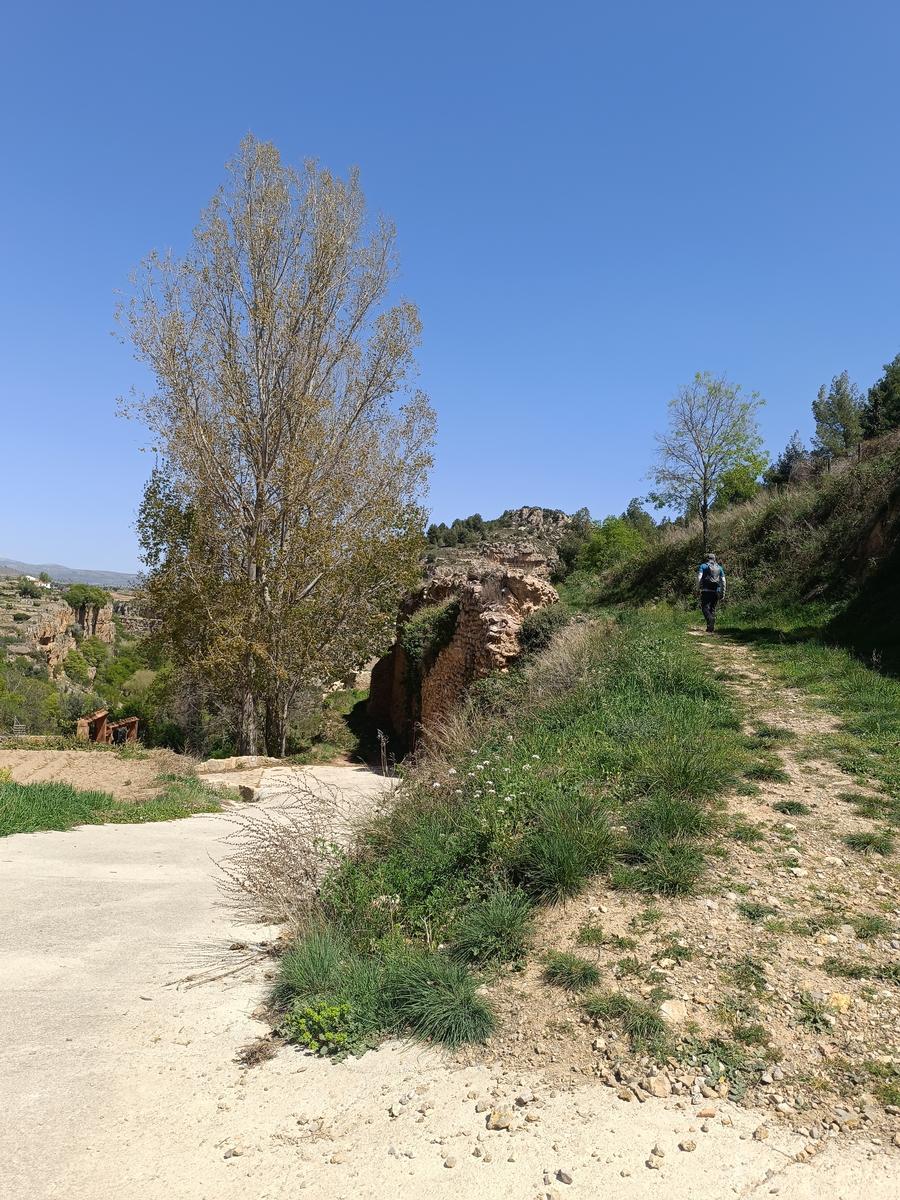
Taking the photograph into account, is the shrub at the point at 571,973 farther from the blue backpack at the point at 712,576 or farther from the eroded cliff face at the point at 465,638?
the blue backpack at the point at 712,576

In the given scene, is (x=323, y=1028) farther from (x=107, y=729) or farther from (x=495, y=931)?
(x=107, y=729)

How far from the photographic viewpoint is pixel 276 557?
17.1m

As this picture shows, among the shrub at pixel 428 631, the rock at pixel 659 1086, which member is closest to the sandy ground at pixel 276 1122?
the rock at pixel 659 1086

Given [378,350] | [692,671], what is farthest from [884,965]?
[378,350]

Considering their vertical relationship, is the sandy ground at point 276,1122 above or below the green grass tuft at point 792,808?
below

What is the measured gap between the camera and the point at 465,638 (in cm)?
1590

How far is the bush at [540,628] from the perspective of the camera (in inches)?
534

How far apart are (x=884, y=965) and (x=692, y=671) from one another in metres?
5.74

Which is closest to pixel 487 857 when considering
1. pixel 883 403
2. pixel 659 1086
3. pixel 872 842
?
pixel 659 1086

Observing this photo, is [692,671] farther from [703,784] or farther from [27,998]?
[27,998]

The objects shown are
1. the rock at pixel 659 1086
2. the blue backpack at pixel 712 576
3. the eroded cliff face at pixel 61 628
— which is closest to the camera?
the rock at pixel 659 1086

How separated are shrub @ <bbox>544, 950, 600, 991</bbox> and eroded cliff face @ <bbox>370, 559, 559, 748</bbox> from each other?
23.8ft

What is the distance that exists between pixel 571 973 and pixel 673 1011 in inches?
22.7

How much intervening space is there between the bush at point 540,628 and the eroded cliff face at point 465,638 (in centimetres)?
18
